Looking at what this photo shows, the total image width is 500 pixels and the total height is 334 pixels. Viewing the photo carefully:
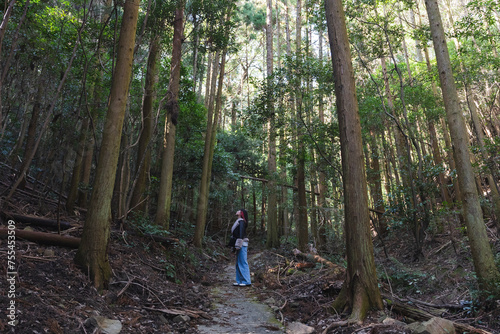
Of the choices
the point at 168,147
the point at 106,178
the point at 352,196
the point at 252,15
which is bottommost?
the point at 352,196

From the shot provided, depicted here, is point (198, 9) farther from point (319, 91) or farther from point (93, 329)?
point (93, 329)

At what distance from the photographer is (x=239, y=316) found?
5.00 meters

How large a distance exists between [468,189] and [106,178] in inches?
229

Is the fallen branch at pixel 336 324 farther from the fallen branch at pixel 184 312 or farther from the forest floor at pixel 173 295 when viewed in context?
the fallen branch at pixel 184 312

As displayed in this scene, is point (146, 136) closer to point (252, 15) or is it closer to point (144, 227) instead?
point (144, 227)

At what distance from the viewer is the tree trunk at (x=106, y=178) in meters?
4.39

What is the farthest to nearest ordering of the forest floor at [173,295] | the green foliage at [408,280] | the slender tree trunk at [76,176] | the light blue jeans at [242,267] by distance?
the slender tree trunk at [76,176], the light blue jeans at [242,267], the green foliage at [408,280], the forest floor at [173,295]

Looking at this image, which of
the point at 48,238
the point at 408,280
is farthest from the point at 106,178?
the point at 408,280

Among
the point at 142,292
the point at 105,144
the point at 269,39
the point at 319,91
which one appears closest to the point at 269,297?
the point at 142,292

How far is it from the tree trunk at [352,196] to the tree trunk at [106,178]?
338 centimetres

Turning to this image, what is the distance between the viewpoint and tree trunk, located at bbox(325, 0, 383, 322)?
14.1ft

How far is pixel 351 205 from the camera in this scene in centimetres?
465

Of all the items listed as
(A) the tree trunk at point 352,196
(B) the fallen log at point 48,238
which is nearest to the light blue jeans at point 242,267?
(A) the tree trunk at point 352,196

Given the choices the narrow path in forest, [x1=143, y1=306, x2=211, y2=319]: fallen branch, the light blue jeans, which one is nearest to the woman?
the light blue jeans
